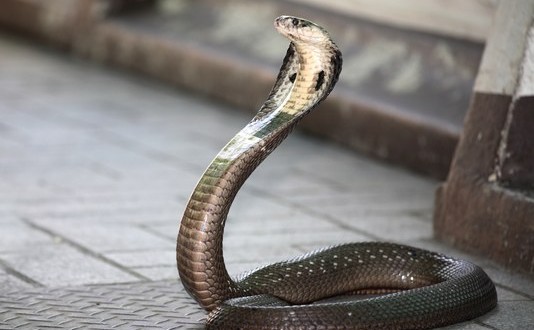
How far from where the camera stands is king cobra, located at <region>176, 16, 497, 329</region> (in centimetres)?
289

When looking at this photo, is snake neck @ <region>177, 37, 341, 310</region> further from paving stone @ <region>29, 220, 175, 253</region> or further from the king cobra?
paving stone @ <region>29, 220, 175, 253</region>

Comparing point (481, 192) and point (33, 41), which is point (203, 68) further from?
point (481, 192)

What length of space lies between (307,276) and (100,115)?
10.5 feet

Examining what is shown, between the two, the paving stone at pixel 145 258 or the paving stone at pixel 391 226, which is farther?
the paving stone at pixel 391 226

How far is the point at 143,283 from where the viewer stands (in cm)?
352

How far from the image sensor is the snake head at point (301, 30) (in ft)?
9.35

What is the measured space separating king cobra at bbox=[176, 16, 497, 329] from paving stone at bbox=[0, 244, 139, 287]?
541 millimetres

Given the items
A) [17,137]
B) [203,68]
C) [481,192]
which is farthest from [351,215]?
[203,68]

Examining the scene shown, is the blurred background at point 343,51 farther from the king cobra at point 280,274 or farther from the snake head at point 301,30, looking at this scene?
the snake head at point 301,30

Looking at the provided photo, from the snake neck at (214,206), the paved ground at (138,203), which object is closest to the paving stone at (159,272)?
the paved ground at (138,203)

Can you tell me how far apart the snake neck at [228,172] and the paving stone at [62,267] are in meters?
0.61

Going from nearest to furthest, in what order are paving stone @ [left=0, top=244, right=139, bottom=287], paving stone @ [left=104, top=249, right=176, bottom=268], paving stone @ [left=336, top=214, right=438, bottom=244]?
1. paving stone @ [left=0, top=244, right=139, bottom=287]
2. paving stone @ [left=104, top=249, right=176, bottom=268]
3. paving stone @ [left=336, top=214, right=438, bottom=244]

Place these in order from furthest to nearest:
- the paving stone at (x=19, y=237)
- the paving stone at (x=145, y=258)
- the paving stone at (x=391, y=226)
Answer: the paving stone at (x=391, y=226) < the paving stone at (x=19, y=237) < the paving stone at (x=145, y=258)

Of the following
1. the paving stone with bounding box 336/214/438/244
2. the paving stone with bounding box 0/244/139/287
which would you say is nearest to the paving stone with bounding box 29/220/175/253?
the paving stone with bounding box 0/244/139/287
